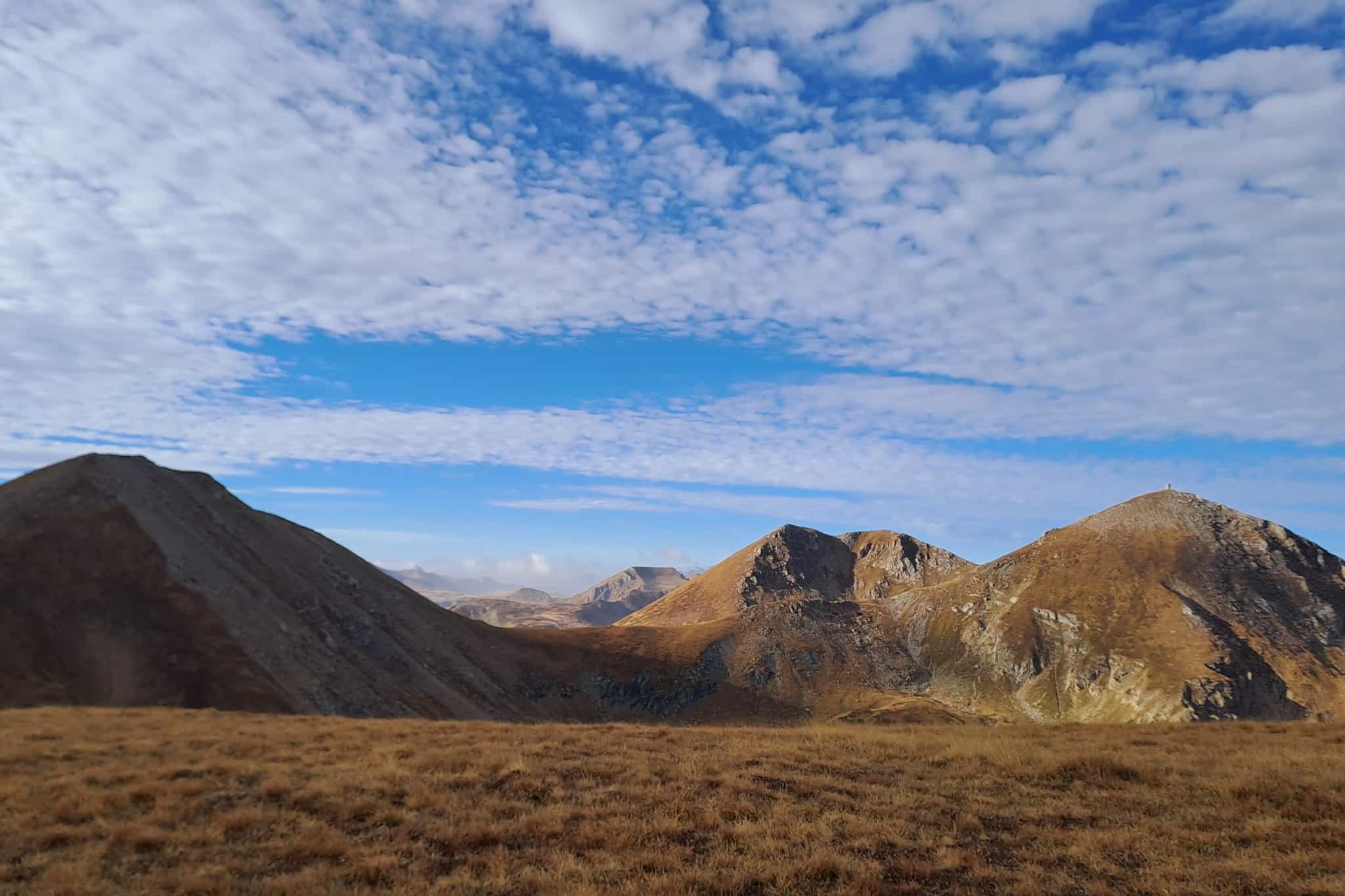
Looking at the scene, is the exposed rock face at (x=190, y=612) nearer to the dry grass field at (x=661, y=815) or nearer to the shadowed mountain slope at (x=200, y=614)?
the shadowed mountain slope at (x=200, y=614)

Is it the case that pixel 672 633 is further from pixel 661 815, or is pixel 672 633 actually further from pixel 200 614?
pixel 661 815

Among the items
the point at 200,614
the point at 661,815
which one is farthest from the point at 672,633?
the point at 661,815

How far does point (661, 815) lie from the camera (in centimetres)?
1362

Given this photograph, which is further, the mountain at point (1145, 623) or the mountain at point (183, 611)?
the mountain at point (1145, 623)

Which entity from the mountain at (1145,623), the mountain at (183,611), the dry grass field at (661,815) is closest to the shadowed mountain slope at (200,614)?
the mountain at (183,611)

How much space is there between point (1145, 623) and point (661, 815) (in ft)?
464

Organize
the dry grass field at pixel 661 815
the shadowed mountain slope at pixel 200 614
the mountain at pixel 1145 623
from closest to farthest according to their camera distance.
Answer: the dry grass field at pixel 661 815
the shadowed mountain slope at pixel 200 614
the mountain at pixel 1145 623

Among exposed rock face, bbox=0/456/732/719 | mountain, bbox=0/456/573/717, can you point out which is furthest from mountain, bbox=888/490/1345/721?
mountain, bbox=0/456/573/717

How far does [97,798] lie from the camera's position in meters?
13.8

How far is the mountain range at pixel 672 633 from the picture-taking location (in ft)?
153

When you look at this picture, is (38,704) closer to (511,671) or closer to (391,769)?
(391,769)

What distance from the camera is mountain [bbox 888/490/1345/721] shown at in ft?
359

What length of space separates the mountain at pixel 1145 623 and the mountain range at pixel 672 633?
16.3 inches

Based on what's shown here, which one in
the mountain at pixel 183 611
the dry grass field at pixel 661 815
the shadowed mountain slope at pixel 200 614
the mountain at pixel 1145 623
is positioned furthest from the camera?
the mountain at pixel 1145 623
